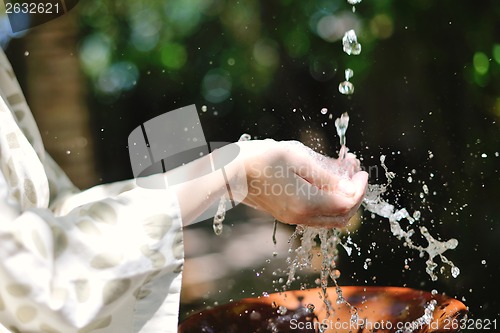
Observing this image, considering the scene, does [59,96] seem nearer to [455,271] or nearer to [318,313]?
[318,313]

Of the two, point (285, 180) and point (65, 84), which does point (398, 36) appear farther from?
point (285, 180)

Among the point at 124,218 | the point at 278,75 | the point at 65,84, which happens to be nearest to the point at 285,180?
the point at 124,218

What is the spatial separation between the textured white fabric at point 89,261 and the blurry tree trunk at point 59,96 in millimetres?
1324

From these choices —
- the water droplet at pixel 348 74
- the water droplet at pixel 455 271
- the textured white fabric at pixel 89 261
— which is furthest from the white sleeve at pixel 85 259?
the water droplet at pixel 455 271

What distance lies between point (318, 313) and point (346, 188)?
221mm

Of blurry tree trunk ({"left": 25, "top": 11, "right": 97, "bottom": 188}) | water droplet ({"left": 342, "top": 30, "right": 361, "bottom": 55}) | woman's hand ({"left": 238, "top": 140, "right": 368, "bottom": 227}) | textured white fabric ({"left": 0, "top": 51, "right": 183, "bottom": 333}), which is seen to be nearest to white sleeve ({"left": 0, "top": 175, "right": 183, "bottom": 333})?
textured white fabric ({"left": 0, "top": 51, "right": 183, "bottom": 333})

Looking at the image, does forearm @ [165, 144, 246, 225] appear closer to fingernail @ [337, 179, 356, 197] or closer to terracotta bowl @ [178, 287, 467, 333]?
fingernail @ [337, 179, 356, 197]

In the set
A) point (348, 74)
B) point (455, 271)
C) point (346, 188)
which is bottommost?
point (455, 271)

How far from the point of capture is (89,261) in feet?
1.97

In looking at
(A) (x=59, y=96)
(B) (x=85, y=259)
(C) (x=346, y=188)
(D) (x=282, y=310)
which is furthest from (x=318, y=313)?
(A) (x=59, y=96)

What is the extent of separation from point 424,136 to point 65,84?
1.27m

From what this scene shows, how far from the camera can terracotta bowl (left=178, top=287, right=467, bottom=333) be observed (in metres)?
0.99

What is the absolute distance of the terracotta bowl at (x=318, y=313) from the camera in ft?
3.25

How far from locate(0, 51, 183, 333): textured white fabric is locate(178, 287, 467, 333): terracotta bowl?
0.34 m
